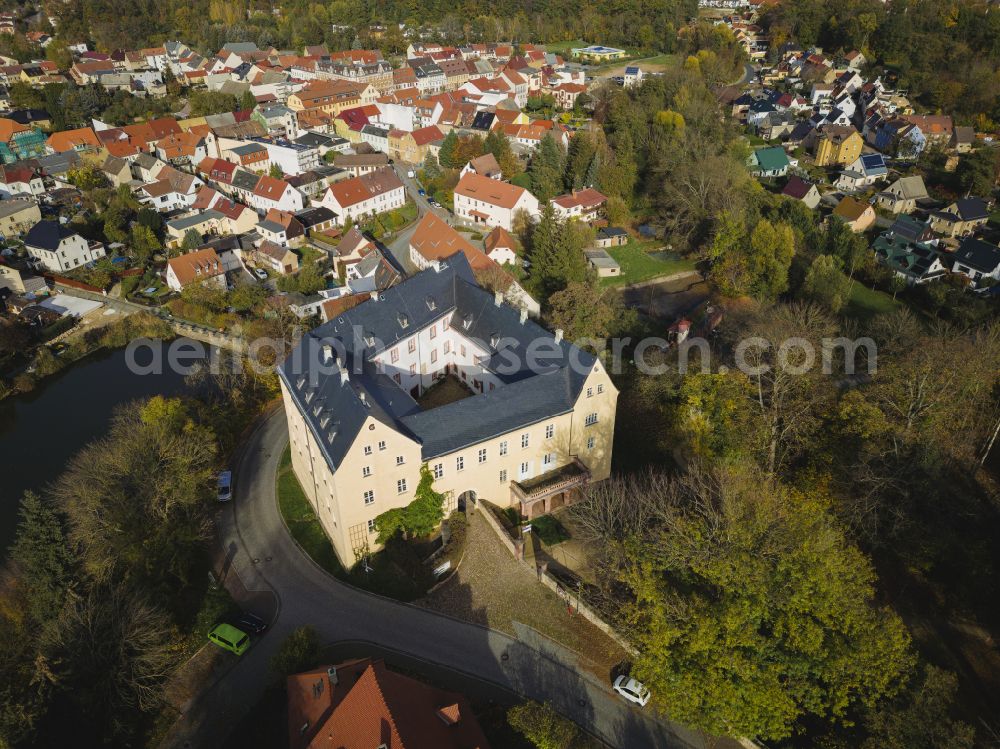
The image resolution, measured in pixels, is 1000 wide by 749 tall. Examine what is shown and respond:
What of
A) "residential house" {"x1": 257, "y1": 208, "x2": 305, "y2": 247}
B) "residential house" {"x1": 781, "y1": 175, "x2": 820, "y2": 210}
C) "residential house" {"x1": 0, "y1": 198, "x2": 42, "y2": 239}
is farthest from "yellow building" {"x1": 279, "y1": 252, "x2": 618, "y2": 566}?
"residential house" {"x1": 0, "y1": 198, "x2": 42, "y2": 239}

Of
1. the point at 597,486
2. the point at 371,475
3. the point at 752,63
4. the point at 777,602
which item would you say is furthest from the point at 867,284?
the point at 752,63

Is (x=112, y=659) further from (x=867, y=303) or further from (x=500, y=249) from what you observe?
(x=867, y=303)

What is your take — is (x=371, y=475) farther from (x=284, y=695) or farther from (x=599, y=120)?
(x=599, y=120)

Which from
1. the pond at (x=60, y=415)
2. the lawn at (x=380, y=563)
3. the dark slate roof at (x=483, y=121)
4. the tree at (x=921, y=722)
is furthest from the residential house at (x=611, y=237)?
the tree at (x=921, y=722)

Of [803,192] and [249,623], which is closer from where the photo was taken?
[249,623]

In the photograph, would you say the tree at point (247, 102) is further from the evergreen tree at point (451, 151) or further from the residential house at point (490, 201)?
the residential house at point (490, 201)

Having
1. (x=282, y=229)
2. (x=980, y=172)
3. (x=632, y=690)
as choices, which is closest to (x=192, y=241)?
(x=282, y=229)

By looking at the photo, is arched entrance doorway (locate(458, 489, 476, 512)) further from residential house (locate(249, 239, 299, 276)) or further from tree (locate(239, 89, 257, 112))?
tree (locate(239, 89, 257, 112))
